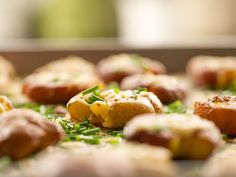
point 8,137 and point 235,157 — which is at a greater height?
point 8,137

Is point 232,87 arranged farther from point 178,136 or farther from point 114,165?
point 114,165

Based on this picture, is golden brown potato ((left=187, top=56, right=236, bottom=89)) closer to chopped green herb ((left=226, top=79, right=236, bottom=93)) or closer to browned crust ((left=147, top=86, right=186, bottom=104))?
chopped green herb ((left=226, top=79, right=236, bottom=93))

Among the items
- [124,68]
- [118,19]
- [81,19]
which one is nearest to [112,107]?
[124,68]

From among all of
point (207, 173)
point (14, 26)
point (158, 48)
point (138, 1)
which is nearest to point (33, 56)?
point (158, 48)

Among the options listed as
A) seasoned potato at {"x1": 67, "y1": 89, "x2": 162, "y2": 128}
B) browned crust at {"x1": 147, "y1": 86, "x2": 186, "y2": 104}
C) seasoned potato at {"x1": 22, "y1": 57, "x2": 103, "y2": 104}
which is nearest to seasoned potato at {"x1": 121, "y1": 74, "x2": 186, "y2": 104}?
browned crust at {"x1": 147, "y1": 86, "x2": 186, "y2": 104}

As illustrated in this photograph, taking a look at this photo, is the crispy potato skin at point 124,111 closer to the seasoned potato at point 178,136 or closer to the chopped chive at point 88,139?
the chopped chive at point 88,139

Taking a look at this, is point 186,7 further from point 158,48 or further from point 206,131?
point 206,131
